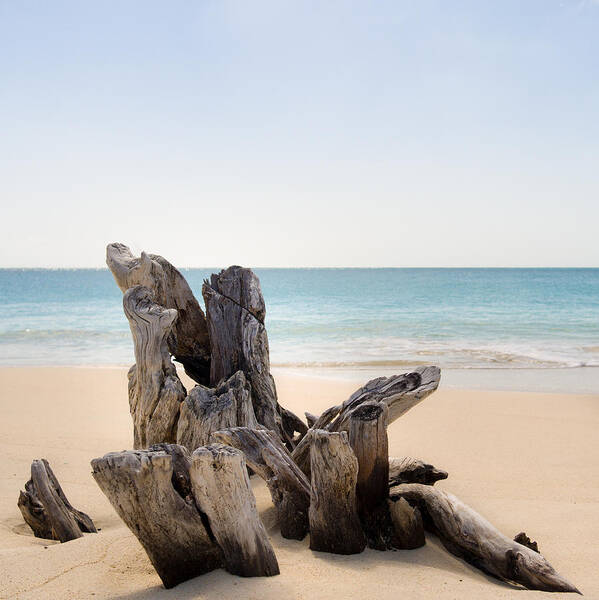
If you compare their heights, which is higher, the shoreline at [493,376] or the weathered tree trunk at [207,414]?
the weathered tree trunk at [207,414]

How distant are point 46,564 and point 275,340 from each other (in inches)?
595

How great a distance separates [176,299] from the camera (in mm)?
4918

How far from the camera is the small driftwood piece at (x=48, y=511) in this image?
353 cm

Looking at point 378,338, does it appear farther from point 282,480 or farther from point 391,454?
point 282,480

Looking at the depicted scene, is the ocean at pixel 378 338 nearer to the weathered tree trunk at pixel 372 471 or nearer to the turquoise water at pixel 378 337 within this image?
the turquoise water at pixel 378 337

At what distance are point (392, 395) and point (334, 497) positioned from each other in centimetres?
109

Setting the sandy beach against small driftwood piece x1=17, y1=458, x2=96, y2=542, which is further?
small driftwood piece x1=17, y1=458, x2=96, y2=542

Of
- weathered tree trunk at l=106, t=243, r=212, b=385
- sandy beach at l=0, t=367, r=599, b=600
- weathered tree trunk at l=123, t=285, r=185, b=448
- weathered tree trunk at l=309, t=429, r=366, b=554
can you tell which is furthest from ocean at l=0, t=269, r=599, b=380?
weathered tree trunk at l=309, t=429, r=366, b=554

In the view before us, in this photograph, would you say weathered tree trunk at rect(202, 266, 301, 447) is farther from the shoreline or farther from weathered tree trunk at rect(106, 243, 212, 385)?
the shoreline

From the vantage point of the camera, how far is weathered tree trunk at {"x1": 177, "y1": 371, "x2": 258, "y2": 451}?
13.1ft

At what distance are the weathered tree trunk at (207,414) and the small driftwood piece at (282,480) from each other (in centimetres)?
70

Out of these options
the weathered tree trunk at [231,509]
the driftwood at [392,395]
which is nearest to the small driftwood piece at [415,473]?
the driftwood at [392,395]

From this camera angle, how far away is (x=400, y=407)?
3.88 metres

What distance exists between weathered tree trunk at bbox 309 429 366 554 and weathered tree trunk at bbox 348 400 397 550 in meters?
0.13
